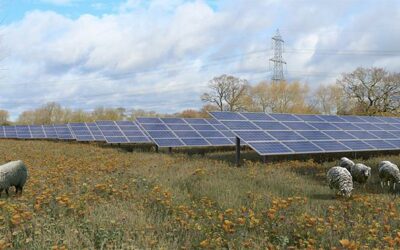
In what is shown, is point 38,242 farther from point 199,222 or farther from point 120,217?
point 199,222

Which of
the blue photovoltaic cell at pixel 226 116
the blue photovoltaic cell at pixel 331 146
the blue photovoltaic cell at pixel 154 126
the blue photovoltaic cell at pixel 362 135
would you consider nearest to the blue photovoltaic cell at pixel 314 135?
the blue photovoltaic cell at pixel 331 146

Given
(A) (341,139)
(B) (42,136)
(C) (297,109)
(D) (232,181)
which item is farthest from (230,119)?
(C) (297,109)

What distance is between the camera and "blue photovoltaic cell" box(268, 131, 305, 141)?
21655 mm

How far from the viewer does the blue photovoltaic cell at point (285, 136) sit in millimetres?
21655

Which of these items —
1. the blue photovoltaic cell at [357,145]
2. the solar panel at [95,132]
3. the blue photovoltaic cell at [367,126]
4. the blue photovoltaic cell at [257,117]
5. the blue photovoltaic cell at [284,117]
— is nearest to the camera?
the blue photovoltaic cell at [357,145]

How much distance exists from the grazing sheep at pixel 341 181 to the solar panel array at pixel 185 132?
13788 mm

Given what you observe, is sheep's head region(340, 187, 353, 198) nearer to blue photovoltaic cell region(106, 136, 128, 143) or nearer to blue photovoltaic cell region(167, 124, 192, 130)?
blue photovoltaic cell region(167, 124, 192, 130)

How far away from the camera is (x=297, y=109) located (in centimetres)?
7219

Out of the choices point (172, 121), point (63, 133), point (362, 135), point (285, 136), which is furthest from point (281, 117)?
point (63, 133)

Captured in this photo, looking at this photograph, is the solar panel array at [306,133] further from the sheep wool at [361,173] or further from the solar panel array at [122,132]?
the solar panel array at [122,132]

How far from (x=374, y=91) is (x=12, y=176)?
60978 mm

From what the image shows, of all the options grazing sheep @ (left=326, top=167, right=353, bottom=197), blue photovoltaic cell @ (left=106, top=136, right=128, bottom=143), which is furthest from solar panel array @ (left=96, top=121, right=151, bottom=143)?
grazing sheep @ (left=326, top=167, right=353, bottom=197)

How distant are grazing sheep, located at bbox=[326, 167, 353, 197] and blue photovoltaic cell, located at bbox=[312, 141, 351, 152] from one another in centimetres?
867

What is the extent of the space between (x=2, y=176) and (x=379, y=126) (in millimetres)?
25758
